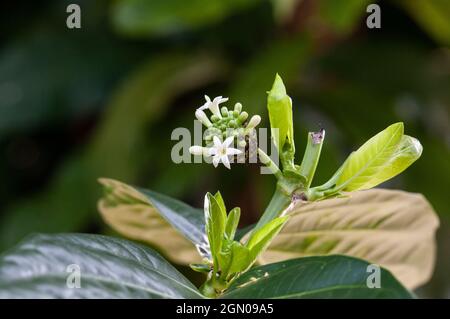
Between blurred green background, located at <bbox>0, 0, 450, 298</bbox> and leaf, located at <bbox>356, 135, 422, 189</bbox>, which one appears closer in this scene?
leaf, located at <bbox>356, 135, 422, 189</bbox>

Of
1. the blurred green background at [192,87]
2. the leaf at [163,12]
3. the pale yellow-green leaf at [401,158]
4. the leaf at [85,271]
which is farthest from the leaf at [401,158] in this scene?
the leaf at [163,12]

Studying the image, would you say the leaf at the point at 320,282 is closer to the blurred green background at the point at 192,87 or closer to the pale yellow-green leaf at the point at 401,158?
the pale yellow-green leaf at the point at 401,158

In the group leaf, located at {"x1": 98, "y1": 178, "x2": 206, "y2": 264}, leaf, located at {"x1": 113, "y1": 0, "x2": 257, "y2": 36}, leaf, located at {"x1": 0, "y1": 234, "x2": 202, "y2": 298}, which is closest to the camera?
leaf, located at {"x1": 0, "y1": 234, "x2": 202, "y2": 298}

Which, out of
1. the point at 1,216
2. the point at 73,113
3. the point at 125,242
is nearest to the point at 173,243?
the point at 125,242

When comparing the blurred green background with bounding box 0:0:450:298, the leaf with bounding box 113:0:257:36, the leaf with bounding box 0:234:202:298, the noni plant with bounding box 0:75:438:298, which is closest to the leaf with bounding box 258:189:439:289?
the noni plant with bounding box 0:75:438:298

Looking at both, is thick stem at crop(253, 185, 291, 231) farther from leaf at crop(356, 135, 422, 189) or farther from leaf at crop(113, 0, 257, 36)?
leaf at crop(113, 0, 257, 36)
